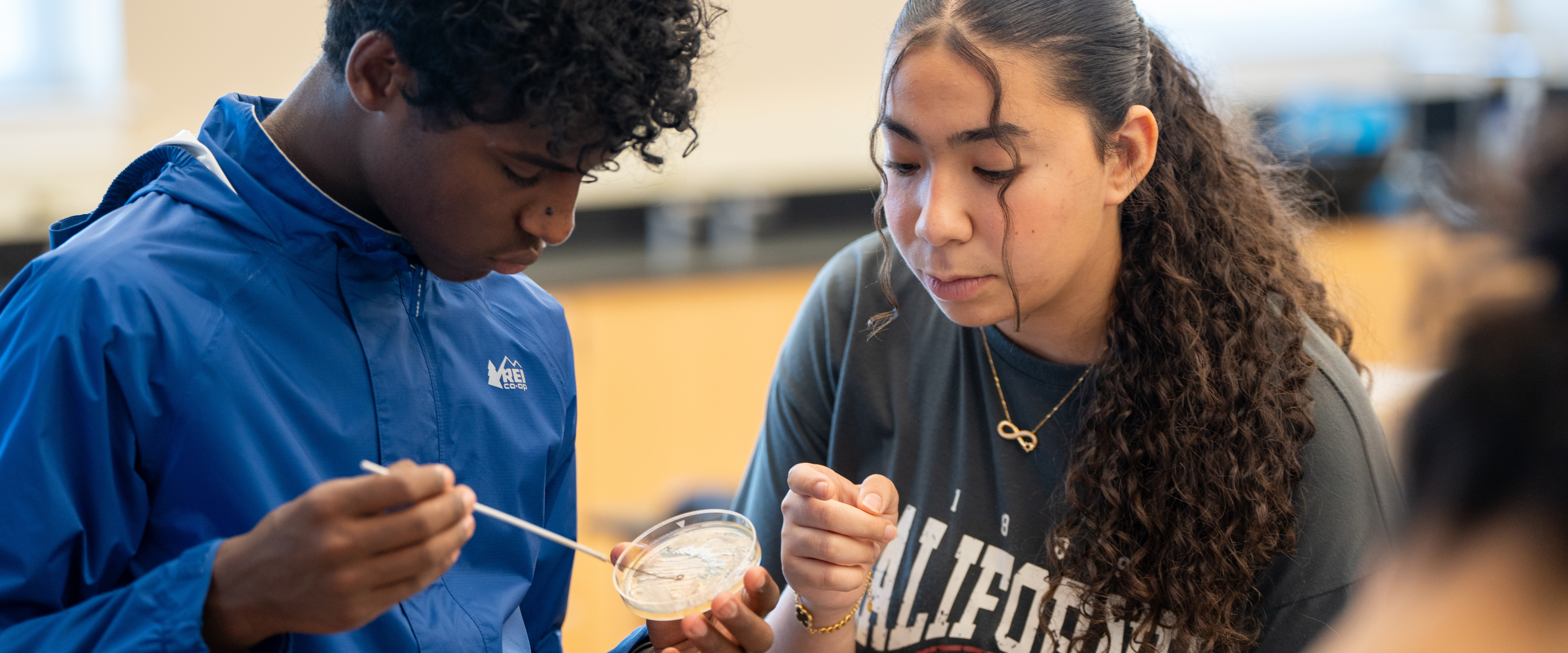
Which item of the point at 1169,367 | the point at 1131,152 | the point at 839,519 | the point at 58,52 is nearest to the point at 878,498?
the point at 839,519

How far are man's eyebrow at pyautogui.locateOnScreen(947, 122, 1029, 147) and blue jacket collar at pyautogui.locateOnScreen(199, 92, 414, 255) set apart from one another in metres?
0.62

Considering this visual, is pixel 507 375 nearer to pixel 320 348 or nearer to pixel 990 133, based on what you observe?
pixel 320 348

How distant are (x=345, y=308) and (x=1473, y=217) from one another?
0.98 m

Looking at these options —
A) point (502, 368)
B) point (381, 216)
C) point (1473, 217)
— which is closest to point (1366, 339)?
point (1473, 217)

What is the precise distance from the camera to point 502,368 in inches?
53.4

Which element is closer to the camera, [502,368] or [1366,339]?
[502,368]

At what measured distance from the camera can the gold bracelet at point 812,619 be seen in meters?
1.48

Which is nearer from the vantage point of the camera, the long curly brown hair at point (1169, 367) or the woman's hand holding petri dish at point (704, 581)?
the woman's hand holding petri dish at point (704, 581)

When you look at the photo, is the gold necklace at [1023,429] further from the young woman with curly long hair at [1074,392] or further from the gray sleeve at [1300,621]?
the gray sleeve at [1300,621]

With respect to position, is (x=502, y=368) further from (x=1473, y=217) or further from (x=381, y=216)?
(x=1473, y=217)

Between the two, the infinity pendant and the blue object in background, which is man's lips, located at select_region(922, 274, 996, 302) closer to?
the infinity pendant

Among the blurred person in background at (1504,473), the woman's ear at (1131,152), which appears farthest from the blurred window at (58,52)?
the blurred person in background at (1504,473)

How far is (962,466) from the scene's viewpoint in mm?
1579

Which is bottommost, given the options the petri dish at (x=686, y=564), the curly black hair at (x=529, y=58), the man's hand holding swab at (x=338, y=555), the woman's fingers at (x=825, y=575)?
the woman's fingers at (x=825, y=575)
